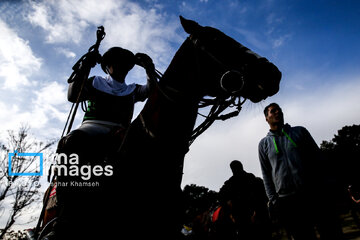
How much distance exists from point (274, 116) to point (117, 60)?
8.69 feet

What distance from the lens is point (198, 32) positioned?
203cm

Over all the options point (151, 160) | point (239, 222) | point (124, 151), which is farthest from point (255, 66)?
point (239, 222)

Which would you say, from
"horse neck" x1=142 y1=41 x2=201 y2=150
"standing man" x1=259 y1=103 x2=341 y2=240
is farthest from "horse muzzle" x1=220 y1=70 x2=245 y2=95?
"standing man" x1=259 y1=103 x2=341 y2=240

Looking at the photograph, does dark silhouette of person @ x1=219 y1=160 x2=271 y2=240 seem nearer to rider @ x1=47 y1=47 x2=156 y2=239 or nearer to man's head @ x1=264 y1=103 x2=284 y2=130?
man's head @ x1=264 y1=103 x2=284 y2=130

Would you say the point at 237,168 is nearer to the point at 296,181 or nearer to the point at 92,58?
the point at 296,181

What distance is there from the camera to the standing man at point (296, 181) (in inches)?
96.9

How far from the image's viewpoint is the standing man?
2.46m

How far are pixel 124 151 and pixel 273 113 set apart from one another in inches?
94.6

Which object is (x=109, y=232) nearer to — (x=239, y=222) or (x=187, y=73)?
(x=187, y=73)

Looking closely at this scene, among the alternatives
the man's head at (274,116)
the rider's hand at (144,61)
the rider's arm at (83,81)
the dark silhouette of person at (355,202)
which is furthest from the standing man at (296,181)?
the dark silhouette of person at (355,202)

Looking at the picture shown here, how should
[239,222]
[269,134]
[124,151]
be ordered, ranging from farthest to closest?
[239,222] → [269,134] → [124,151]

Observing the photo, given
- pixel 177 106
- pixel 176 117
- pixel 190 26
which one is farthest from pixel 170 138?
pixel 190 26

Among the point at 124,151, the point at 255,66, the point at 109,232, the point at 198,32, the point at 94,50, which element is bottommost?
the point at 109,232

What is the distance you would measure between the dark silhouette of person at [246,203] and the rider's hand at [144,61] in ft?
13.3
